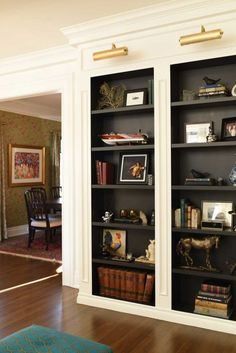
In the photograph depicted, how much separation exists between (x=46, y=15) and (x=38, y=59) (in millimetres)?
1168

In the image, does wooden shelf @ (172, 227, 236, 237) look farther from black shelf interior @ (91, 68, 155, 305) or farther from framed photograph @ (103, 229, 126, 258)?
framed photograph @ (103, 229, 126, 258)

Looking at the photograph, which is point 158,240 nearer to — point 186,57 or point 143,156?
point 143,156

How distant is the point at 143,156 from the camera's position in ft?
11.8

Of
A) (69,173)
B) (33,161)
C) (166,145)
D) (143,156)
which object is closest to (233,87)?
(166,145)

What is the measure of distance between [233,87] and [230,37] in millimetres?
410

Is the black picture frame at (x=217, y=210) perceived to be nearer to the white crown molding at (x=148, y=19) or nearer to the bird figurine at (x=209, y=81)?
the bird figurine at (x=209, y=81)

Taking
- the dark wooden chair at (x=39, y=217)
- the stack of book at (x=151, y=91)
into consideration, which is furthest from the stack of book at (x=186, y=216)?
the dark wooden chair at (x=39, y=217)

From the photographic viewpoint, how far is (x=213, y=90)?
316 centimetres

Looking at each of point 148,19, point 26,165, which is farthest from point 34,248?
point 148,19

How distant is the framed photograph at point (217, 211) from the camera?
10.5 ft

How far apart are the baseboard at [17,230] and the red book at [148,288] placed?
4.49m

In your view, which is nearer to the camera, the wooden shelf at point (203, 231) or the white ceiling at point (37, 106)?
the wooden shelf at point (203, 231)

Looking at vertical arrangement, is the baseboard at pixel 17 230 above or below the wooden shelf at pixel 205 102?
below

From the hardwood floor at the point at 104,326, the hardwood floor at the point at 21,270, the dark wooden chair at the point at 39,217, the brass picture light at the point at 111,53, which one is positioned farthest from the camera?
the dark wooden chair at the point at 39,217
